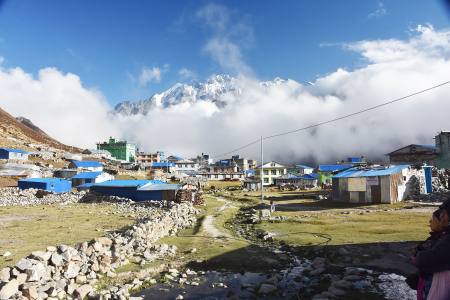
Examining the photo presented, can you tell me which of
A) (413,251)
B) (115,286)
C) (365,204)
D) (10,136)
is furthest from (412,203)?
(10,136)

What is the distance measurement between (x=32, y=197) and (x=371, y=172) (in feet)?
200

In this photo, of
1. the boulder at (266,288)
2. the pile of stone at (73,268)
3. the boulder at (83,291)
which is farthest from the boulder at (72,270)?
the boulder at (266,288)

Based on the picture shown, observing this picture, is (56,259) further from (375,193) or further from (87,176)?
(87,176)

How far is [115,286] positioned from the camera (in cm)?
1827

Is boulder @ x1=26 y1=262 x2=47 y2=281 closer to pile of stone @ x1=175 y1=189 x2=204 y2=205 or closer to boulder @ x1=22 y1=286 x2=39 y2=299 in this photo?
boulder @ x1=22 y1=286 x2=39 y2=299

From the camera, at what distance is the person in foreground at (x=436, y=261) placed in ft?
17.5

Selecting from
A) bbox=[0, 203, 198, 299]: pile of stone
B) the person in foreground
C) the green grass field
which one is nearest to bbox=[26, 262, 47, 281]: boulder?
bbox=[0, 203, 198, 299]: pile of stone

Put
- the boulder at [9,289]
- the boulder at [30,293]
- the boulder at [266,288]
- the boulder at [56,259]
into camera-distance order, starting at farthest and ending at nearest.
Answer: the boulder at [56,259] → the boulder at [266,288] → the boulder at [30,293] → the boulder at [9,289]

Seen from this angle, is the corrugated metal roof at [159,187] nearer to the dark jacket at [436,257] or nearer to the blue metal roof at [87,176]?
the blue metal roof at [87,176]

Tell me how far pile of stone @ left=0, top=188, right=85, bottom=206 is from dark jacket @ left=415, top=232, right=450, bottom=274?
70.8 m

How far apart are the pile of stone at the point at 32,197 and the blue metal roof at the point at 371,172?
48232 mm

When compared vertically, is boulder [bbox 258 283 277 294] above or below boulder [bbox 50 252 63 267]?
below

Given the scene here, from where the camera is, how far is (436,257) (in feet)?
17.6

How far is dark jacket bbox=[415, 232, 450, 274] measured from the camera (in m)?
5.30
